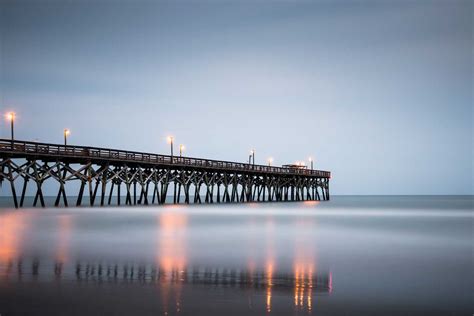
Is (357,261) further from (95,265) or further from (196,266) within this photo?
(95,265)

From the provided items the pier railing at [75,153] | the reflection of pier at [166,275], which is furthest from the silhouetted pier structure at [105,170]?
the reflection of pier at [166,275]

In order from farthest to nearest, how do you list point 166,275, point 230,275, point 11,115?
point 11,115 < point 230,275 < point 166,275

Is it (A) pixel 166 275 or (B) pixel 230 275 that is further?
(B) pixel 230 275

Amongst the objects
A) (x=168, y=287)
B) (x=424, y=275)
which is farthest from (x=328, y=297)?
(x=424, y=275)

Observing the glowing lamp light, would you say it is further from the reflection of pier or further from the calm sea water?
the reflection of pier

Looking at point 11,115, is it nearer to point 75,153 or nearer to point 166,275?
point 75,153

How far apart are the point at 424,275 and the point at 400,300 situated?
327 centimetres

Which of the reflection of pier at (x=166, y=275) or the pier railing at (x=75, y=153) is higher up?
the pier railing at (x=75, y=153)

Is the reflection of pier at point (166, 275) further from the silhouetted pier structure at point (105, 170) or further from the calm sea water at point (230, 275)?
the silhouetted pier structure at point (105, 170)

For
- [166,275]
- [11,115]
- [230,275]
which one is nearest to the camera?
[166,275]

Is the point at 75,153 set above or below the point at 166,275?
above

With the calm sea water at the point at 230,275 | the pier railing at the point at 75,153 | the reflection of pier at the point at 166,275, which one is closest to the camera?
the calm sea water at the point at 230,275

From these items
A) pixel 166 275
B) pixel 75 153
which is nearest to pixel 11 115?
pixel 75 153

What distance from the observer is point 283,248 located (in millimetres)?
18719
